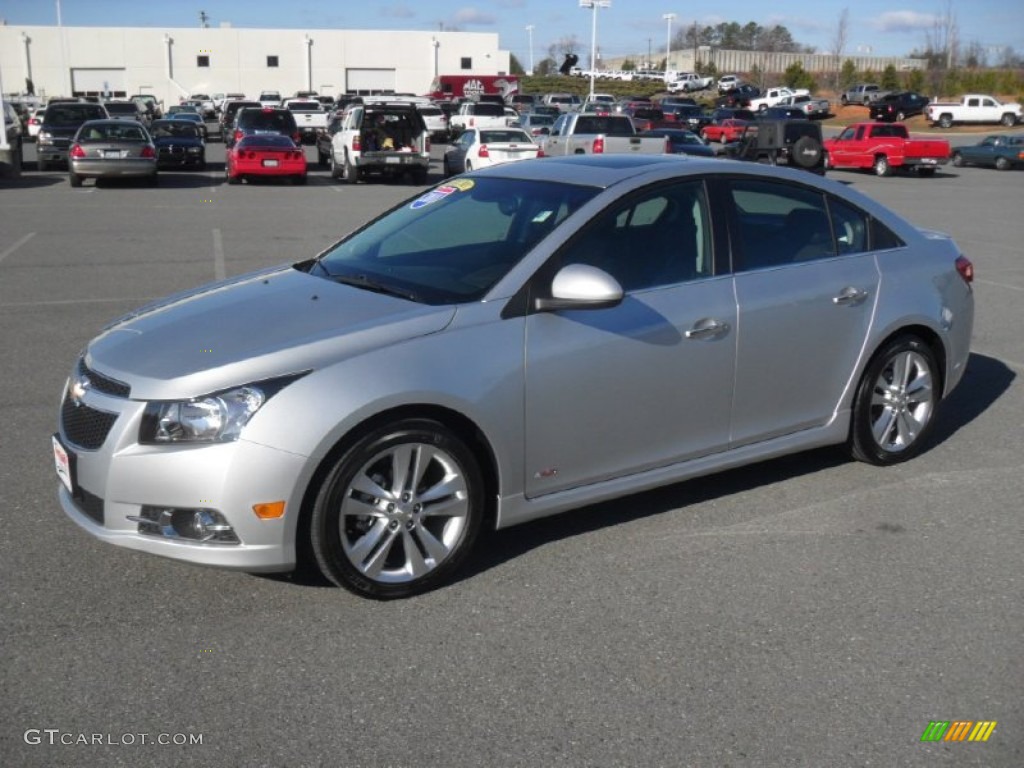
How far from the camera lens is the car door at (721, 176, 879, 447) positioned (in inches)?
203

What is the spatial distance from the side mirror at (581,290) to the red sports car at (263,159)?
2270 cm

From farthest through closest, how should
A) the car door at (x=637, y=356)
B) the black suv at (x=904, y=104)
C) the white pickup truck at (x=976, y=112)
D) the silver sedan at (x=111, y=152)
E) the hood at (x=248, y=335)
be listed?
the black suv at (x=904, y=104), the white pickup truck at (x=976, y=112), the silver sedan at (x=111, y=152), the car door at (x=637, y=356), the hood at (x=248, y=335)

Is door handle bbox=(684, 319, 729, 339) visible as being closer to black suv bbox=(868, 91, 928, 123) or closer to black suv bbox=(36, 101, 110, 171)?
black suv bbox=(36, 101, 110, 171)

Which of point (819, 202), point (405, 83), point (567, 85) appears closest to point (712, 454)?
point (819, 202)

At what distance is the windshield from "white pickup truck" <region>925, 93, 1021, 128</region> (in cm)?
6111

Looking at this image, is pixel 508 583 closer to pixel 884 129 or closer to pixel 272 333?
pixel 272 333

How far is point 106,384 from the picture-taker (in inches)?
165

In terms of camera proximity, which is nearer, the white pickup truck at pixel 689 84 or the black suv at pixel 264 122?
the black suv at pixel 264 122

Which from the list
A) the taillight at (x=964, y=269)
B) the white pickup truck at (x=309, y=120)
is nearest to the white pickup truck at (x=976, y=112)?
the white pickup truck at (x=309, y=120)

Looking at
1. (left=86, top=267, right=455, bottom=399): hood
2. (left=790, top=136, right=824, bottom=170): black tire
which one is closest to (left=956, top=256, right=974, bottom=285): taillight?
(left=86, top=267, right=455, bottom=399): hood

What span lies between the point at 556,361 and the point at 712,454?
3.57 feet

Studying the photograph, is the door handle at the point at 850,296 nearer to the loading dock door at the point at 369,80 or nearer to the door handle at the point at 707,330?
the door handle at the point at 707,330

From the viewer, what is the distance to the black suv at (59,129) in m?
28.2

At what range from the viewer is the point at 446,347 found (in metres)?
4.27
